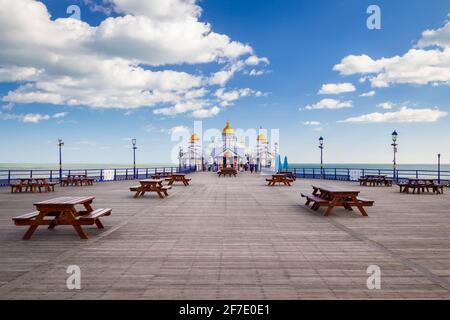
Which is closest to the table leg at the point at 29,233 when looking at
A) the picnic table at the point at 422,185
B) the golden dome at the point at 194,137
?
the picnic table at the point at 422,185

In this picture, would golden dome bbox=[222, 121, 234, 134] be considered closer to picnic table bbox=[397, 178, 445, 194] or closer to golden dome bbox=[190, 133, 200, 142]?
golden dome bbox=[190, 133, 200, 142]

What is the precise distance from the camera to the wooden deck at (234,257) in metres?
4.32

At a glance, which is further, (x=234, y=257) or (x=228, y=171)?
(x=228, y=171)

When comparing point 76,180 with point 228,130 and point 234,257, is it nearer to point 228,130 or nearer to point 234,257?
point 234,257

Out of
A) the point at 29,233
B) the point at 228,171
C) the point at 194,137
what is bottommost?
the point at 29,233

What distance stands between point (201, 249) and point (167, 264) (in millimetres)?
1055

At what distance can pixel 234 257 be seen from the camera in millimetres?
5812

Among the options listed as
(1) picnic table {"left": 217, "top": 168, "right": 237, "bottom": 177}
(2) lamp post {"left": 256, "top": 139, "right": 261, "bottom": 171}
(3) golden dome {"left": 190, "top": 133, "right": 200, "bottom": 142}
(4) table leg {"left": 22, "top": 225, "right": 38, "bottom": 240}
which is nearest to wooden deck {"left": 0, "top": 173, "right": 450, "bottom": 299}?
(4) table leg {"left": 22, "top": 225, "right": 38, "bottom": 240}

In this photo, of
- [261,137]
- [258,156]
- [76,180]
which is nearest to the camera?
[76,180]

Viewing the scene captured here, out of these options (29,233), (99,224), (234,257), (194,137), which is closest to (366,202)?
(234,257)

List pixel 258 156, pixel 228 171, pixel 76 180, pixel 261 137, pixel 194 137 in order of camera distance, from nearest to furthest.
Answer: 1. pixel 76 180
2. pixel 228 171
3. pixel 258 156
4. pixel 194 137
5. pixel 261 137

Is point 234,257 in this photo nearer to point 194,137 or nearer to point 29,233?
point 29,233

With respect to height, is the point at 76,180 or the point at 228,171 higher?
the point at 228,171
